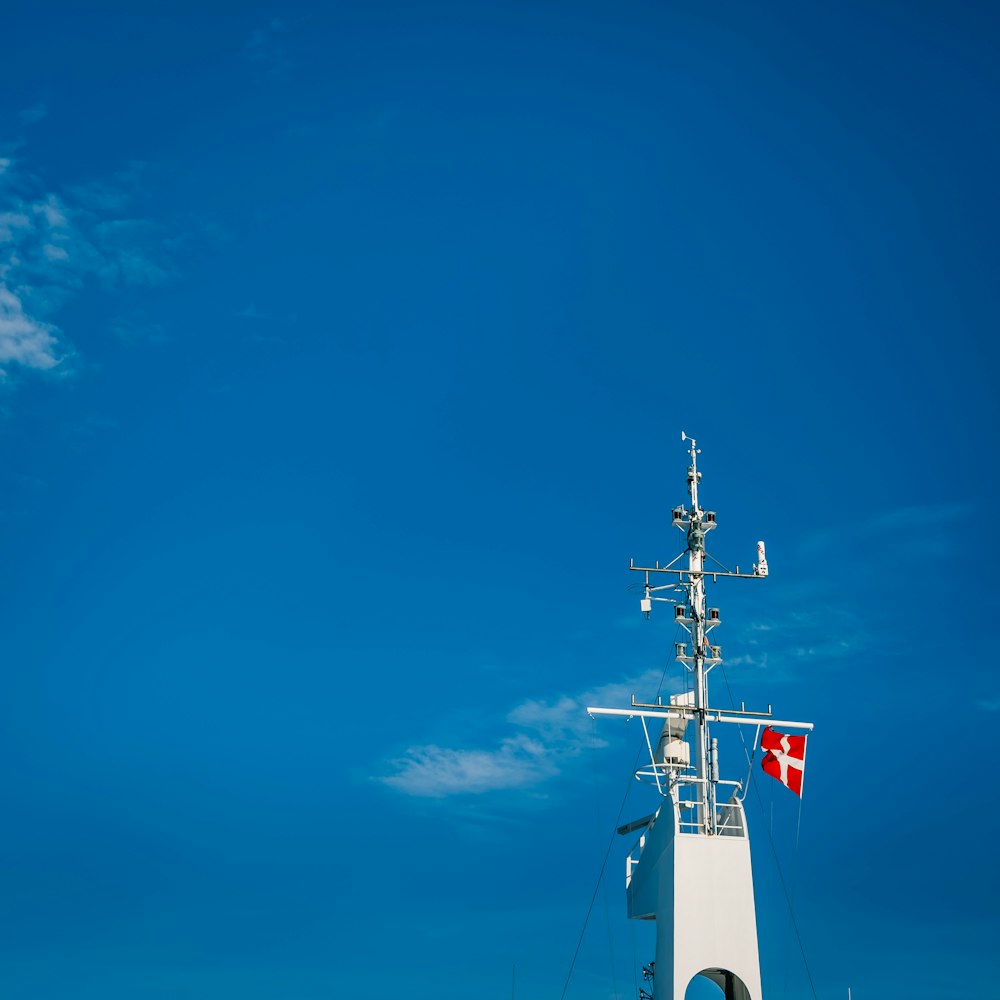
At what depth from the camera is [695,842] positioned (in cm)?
2997

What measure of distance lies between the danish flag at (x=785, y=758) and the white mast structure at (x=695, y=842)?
519mm

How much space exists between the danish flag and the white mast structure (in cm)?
52

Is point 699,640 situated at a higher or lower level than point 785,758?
higher

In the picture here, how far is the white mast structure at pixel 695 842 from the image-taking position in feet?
95.5

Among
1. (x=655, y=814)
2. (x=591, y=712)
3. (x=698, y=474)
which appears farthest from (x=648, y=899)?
(x=698, y=474)

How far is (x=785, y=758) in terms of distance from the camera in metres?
32.6

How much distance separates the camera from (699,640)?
33.8 metres

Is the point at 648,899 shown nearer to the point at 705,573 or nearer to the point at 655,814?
the point at 655,814

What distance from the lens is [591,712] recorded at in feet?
109

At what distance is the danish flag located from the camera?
32.4 metres

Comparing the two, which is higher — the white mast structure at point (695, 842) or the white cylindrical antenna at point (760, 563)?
the white cylindrical antenna at point (760, 563)

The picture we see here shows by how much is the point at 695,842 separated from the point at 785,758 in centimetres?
413

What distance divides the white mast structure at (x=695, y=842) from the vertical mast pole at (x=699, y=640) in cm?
3

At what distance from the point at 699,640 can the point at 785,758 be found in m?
3.89
